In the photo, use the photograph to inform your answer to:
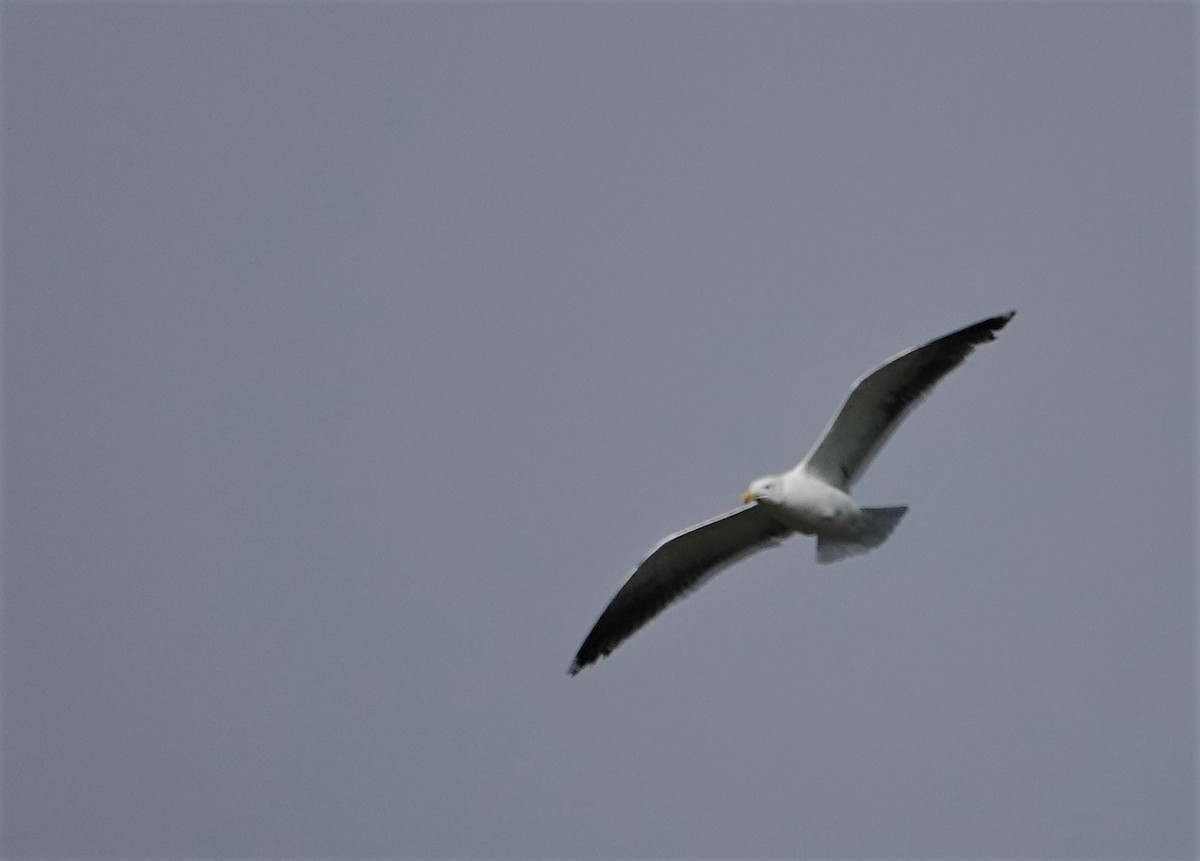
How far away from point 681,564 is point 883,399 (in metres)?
2.04

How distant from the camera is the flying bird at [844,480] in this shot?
1308cm

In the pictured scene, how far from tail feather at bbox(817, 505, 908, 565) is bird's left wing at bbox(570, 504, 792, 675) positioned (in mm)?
666

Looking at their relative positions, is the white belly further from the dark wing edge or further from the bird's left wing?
the bird's left wing

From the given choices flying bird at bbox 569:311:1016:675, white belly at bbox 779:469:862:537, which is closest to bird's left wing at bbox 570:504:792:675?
flying bird at bbox 569:311:1016:675

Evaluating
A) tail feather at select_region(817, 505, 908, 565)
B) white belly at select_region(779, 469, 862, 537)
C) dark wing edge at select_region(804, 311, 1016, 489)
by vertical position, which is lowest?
tail feather at select_region(817, 505, 908, 565)

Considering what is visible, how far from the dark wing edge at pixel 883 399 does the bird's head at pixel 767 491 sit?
0.26 metres

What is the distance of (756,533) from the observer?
14047mm

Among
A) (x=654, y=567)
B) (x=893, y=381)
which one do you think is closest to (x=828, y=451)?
(x=893, y=381)

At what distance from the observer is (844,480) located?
13391 millimetres

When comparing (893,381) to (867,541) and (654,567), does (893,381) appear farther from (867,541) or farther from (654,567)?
(654,567)

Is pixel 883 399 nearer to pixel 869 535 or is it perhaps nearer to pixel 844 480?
pixel 844 480

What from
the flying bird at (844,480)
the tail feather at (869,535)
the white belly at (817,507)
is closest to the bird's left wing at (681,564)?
the flying bird at (844,480)

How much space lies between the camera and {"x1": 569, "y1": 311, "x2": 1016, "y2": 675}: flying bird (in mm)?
13078

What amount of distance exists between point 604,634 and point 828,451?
2.45m
